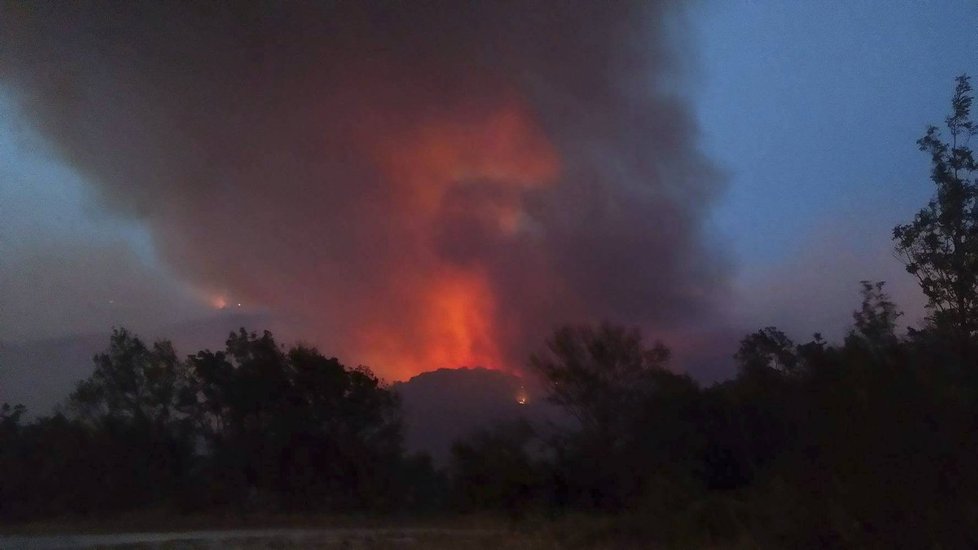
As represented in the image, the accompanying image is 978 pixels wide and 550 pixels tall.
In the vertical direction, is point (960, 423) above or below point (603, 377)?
below

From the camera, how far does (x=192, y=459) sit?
48812 millimetres

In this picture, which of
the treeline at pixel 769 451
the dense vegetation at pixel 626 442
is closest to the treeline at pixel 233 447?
the dense vegetation at pixel 626 442

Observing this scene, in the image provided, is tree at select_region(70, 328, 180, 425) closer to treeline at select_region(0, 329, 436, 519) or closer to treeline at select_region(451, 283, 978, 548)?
treeline at select_region(0, 329, 436, 519)

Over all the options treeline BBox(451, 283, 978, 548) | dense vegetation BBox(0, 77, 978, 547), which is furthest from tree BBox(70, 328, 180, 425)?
treeline BBox(451, 283, 978, 548)

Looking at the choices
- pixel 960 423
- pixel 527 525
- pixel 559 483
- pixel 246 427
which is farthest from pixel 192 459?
pixel 960 423

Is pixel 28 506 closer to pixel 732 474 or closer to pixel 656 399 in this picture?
pixel 656 399

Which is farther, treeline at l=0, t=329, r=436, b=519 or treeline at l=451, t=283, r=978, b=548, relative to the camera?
treeline at l=0, t=329, r=436, b=519

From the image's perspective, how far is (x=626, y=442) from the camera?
116ft

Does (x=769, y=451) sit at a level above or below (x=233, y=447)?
below

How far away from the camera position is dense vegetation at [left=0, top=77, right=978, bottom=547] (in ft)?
53.2

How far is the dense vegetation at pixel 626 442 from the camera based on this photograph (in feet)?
53.2

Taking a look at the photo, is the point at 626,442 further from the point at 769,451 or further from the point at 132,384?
the point at 132,384

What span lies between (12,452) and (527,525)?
32557 millimetres

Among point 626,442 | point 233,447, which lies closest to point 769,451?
point 626,442
